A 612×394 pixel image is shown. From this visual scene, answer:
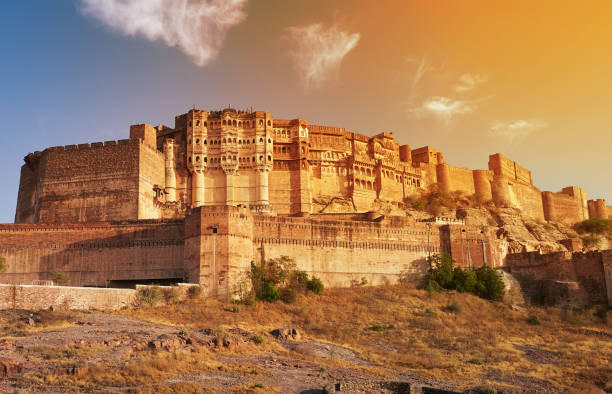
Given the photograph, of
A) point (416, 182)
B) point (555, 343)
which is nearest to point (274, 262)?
point (555, 343)

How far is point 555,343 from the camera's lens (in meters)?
38.9

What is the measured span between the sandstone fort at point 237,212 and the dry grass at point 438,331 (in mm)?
Answer: 3771

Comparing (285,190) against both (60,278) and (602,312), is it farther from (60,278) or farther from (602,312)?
(602,312)

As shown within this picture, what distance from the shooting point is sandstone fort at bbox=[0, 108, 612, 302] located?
150 ft

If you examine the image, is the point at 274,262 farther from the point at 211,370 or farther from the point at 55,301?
the point at 211,370

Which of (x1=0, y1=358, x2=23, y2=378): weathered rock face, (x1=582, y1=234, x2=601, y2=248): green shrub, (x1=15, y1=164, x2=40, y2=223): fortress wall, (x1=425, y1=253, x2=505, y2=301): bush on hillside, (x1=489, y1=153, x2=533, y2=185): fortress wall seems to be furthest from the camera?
(x1=489, y1=153, x2=533, y2=185): fortress wall

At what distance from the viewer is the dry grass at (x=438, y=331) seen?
109ft

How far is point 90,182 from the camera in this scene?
55375mm

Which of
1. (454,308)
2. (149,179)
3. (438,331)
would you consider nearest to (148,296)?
(438,331)

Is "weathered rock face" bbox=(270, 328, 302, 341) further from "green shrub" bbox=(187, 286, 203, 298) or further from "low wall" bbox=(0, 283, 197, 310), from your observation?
"low wall" bbox=(0, 283, 197, 310)

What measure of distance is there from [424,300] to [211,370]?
2177 centimetres

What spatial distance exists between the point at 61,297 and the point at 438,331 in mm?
20526

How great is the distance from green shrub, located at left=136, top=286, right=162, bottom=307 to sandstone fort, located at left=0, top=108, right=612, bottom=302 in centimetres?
358

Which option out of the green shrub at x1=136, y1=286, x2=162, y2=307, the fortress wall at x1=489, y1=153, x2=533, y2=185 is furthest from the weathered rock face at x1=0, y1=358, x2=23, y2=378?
the fortress wall at x1=489, y1=153, x2=533, y2=185
